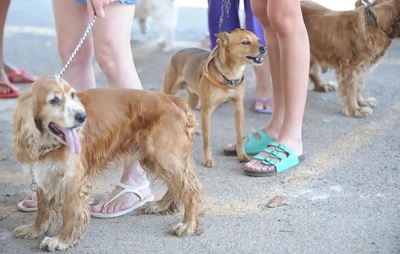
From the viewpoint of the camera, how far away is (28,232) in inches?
139

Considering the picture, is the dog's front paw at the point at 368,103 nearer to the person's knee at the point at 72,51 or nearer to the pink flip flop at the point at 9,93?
the person's knee at the point at 72,51

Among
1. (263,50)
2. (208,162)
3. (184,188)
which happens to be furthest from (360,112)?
(184,188)

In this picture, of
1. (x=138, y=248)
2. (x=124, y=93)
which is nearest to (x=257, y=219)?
(x=138, y=248)

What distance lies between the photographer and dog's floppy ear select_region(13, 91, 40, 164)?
3107 mm

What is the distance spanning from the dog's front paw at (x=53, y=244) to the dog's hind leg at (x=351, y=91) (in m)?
2.78

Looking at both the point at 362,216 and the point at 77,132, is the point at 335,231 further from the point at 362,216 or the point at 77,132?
the point at 77,132

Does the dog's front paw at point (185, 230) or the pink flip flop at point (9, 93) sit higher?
the dog's front paw at point (185, 230)

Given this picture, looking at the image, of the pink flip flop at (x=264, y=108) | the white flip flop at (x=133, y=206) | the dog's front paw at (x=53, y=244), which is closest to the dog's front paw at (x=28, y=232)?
the dog's front paw at (x=53, y=244)

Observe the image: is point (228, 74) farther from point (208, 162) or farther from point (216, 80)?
point (208, 162)

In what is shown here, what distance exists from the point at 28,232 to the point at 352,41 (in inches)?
120

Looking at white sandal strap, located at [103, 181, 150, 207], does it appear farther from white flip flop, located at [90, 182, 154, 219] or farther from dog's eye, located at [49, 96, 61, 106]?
dog's eye, located at [49, 96, 61, 106]

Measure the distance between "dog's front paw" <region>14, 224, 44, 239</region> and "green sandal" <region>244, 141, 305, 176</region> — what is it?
135cm

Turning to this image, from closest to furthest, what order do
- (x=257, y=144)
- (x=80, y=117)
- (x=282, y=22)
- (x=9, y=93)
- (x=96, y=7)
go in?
1. (x=80, y=117)
2. (x=96, y=7)
3. (x=282, y=22)
4. (x=257, y=144)
5. (x=9, y=93)

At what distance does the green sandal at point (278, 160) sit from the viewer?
14.1ft
